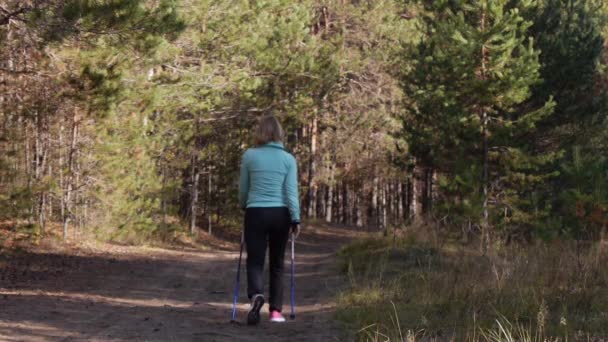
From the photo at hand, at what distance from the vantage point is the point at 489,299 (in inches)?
267

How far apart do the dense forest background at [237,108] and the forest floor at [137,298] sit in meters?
1.61

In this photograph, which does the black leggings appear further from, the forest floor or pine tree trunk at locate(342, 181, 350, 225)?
pine tree trunk at locate(342, 181, 350, 225)

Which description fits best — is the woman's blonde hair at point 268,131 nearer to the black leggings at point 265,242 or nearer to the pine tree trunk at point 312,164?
the black leggings at point 265,242

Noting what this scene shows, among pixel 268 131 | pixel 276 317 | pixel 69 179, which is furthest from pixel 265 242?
pixel 69 179

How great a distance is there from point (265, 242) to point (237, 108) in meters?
16.9

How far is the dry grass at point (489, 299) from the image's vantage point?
5.76m

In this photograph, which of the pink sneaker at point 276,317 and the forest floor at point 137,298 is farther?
the pink sneaker at point 276,317

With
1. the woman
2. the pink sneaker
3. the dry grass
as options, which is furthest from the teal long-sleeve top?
the dry grass

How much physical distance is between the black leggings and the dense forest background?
4196mm

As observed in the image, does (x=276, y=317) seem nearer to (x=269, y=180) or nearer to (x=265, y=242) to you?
(x=265, y=242)

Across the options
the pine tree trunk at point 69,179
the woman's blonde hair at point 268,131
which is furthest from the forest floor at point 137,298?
the woman's blonde hair at point 268,131

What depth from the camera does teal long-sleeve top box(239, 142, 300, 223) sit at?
719 centimetres

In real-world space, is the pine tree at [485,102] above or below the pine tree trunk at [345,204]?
above

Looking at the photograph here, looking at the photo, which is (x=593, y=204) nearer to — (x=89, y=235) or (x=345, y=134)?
(x=89, y=235)
